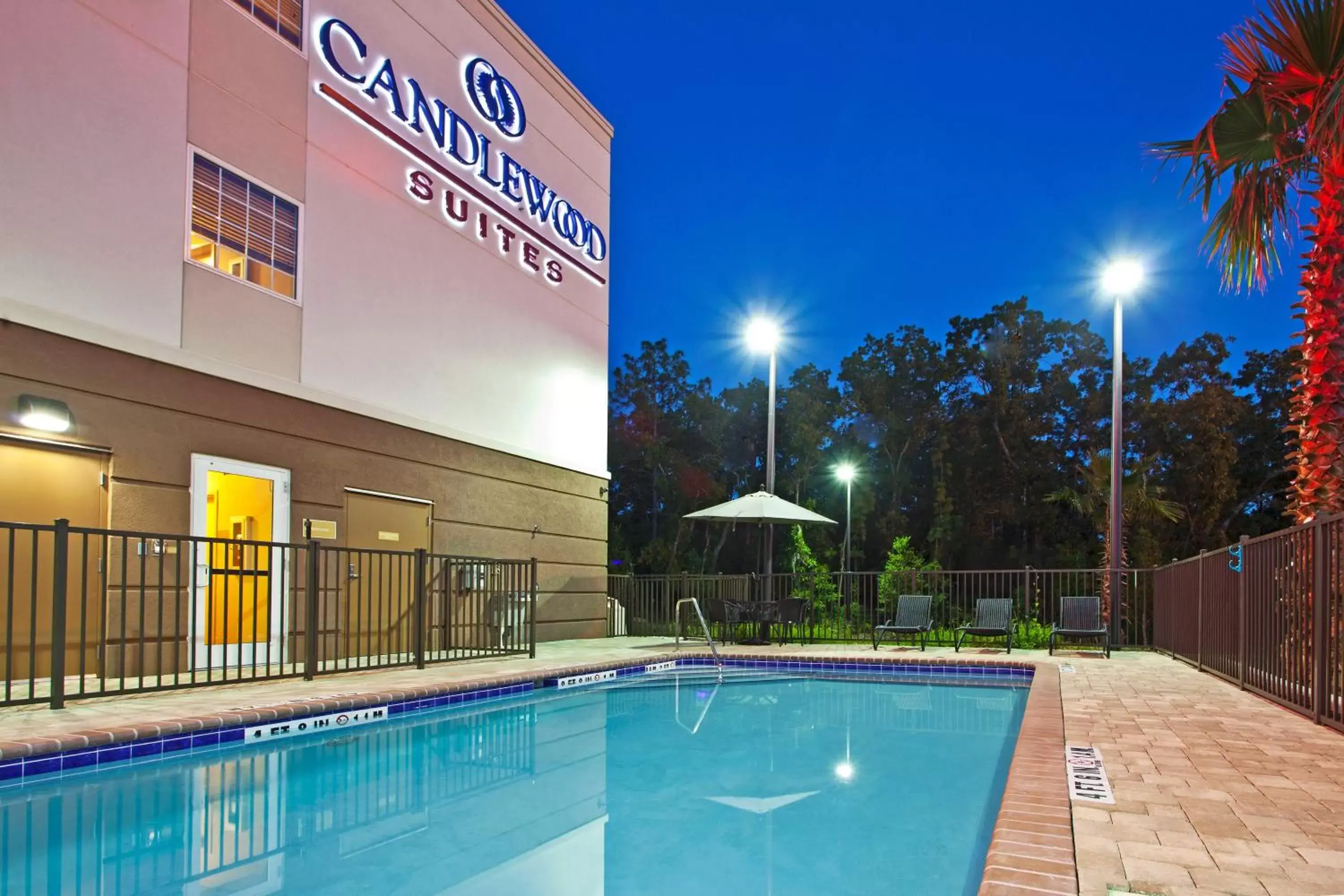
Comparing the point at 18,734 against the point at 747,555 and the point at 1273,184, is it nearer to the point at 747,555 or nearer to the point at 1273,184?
the point at 1273,184

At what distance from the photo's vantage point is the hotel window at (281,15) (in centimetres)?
839

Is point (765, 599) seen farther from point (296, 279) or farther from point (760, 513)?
point (296, 279)

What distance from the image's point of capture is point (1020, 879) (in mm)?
2404

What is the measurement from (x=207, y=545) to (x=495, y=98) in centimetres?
749

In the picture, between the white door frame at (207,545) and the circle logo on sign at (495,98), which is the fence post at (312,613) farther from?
the circle logo on sign at (495,98)

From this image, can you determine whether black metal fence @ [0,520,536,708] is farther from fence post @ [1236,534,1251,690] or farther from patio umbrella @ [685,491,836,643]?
fence post @ [1236,534,1251,690]

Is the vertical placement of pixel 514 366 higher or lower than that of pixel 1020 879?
higher

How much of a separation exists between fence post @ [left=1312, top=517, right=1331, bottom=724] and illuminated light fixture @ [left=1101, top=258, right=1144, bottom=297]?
6.91 m

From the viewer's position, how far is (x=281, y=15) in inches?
343

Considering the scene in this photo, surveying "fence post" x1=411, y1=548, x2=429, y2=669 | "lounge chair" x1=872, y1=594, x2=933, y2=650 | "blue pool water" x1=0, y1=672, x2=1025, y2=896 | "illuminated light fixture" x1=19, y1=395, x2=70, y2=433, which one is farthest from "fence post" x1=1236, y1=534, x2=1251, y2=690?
"illuminated light fixture" x1=19, y1=395, x2=70, y2=433

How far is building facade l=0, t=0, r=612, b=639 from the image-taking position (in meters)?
6.65

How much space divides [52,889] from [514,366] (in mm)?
9753

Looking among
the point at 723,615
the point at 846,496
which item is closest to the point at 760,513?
the point at 723,615

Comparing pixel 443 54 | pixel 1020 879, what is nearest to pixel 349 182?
pixel 443 54
